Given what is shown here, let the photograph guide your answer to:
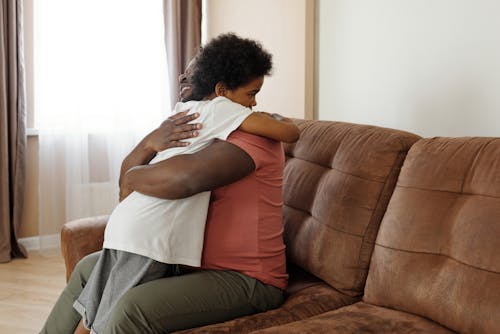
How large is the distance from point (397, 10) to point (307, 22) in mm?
625

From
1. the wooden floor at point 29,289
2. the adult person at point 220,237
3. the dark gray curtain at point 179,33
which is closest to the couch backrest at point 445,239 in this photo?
the adult person at point 220,237

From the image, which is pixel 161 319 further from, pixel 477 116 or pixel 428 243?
pixel 477 116

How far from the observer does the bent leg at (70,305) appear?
5.80 feet

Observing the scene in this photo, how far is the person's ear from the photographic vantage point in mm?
1670

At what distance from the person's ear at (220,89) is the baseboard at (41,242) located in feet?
8.30

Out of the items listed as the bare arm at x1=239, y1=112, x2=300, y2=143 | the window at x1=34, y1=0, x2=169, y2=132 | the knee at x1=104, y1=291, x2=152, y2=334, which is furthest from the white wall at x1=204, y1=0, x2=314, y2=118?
the knee at x1=104, y1=291, x2=152, y2=334

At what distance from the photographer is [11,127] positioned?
11.8ft

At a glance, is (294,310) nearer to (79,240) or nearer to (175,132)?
(175,132)

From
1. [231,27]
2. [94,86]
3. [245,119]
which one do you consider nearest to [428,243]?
[245,119]

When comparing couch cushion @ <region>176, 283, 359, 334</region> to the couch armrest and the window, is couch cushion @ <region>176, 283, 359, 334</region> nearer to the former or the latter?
the couch armrest

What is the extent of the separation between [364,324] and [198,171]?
0.57 meters

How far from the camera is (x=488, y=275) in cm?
131

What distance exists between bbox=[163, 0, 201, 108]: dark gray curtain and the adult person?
2.30 metres

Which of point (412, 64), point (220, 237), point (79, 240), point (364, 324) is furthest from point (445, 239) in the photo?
point (79, 240)
